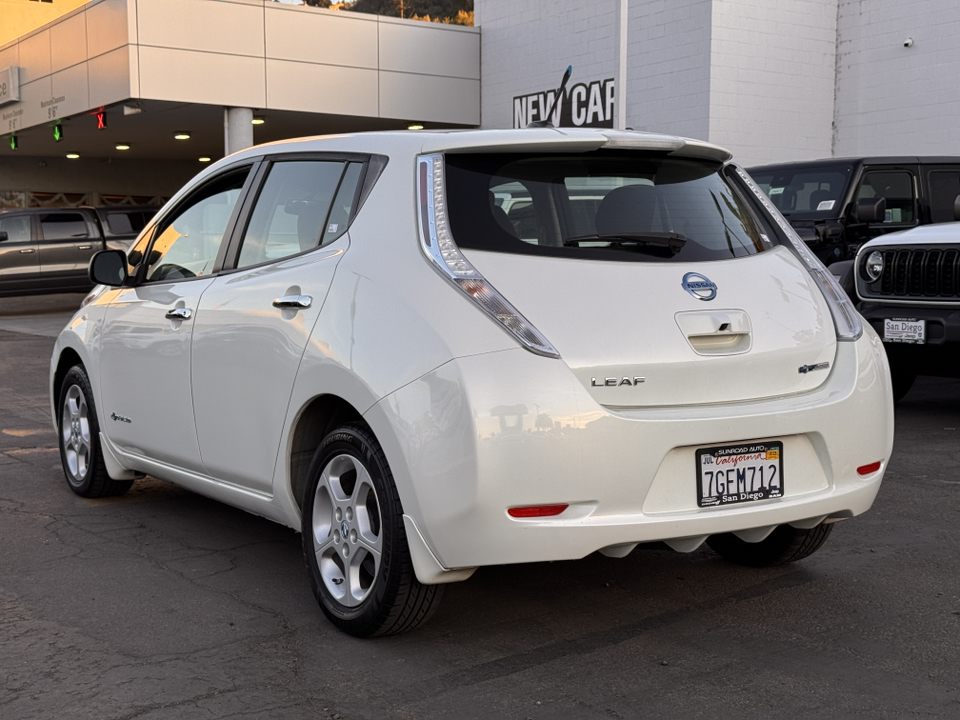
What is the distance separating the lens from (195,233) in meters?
5.45

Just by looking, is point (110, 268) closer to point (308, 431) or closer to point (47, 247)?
point (308, 431)

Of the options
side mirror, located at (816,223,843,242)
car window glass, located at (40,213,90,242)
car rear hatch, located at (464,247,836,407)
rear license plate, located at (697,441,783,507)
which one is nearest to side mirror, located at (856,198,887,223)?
side mirror, located at (816,223,843,242)

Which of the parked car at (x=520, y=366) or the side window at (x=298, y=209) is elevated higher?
the side window at (x=298, y=209)

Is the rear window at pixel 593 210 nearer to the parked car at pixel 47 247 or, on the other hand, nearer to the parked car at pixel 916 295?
the parked car at pixel 916 295

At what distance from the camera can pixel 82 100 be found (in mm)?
22047

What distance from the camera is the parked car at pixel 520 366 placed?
3584 millimetres

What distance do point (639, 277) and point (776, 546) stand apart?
59.5 inches

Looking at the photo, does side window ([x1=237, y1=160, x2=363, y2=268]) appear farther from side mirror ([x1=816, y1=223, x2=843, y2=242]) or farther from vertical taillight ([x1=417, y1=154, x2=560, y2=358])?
side mirror ([x1=816, y1=223, x2=843, y2=242])

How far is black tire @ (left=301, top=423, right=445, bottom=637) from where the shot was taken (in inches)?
150

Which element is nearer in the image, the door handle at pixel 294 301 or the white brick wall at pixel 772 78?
the door handle at pixel 294 301

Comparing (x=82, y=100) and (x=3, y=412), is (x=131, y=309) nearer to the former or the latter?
(x=3, y=412)

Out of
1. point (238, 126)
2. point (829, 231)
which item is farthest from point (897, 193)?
point (238, 126)

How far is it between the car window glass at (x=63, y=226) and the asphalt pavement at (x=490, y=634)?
1901cm

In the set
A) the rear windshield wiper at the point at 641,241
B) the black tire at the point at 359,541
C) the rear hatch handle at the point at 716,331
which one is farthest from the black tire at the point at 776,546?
the black tire at the point at 359,541
